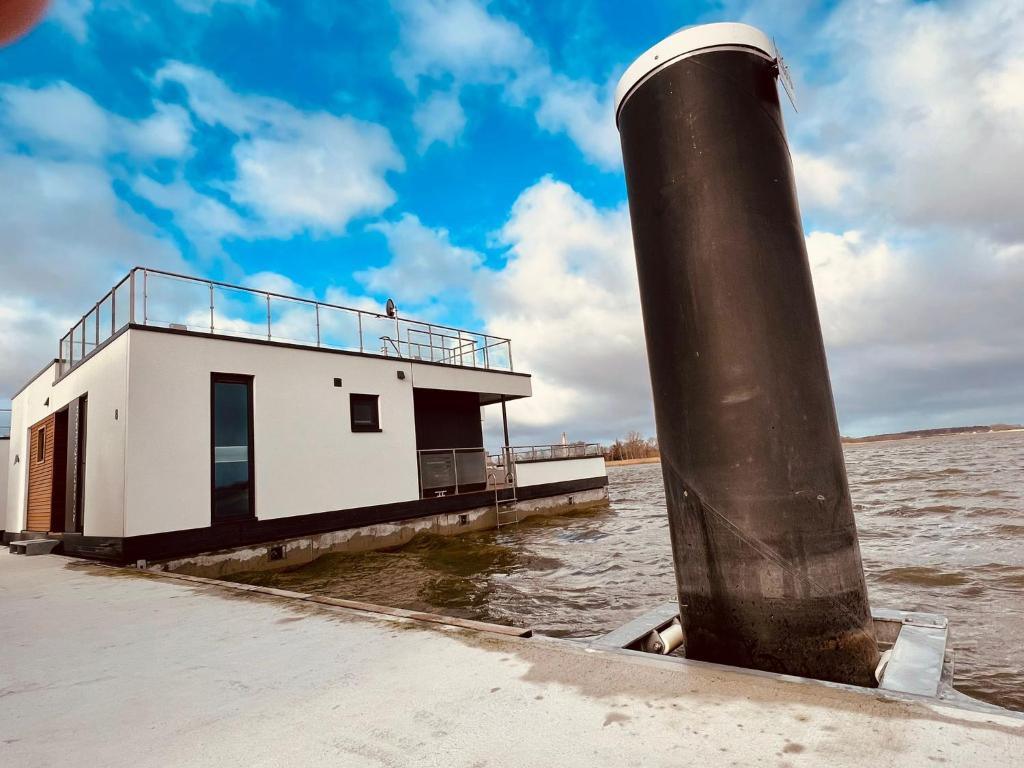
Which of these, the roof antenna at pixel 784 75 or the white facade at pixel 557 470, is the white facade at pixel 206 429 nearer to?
the white facade at pixel 557 470

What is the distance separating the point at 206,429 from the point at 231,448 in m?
0.53

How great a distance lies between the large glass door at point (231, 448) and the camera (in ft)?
29.5

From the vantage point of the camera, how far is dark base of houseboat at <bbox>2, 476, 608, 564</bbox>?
7.98 m

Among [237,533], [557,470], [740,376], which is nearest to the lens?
[740,376]

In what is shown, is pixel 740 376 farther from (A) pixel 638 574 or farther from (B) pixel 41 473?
(B) pixel 41 473

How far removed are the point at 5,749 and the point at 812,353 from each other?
3.40m

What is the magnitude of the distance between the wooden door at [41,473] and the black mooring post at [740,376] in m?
12.9

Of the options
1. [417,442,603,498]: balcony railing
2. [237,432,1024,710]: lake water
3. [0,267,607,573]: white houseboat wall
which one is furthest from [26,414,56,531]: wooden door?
[417,442,603,498]: balcony railing

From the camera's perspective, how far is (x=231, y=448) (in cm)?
920

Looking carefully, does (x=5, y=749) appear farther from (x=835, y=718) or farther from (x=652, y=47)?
(x=652, y=47)

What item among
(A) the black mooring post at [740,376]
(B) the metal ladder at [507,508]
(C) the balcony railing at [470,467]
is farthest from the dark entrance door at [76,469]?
(A) the black mooring post at [740,376]

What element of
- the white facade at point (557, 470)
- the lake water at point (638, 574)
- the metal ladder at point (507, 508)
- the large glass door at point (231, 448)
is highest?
the large glass door at point (231, 448)

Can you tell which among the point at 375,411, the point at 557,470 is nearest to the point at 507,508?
the point at 557,470

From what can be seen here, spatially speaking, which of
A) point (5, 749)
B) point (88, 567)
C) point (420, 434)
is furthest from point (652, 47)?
point (420, 434)
